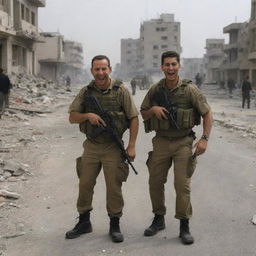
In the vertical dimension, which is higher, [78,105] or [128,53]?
[128,53]

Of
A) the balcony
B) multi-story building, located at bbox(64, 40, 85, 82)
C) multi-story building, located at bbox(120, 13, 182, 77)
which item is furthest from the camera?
multi-story building, located at bbox(64, 40, 85, 82)

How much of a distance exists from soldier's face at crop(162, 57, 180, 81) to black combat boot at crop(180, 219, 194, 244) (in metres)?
1.35

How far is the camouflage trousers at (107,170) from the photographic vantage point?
4.08m

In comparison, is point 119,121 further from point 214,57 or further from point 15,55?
point 214,57

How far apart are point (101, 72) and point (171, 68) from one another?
64 centimetres

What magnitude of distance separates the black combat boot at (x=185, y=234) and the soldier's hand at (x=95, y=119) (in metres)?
1.19

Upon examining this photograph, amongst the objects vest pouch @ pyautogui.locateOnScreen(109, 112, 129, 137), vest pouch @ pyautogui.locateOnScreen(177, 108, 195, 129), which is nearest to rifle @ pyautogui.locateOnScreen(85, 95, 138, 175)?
vest pouch @ pyautogui.locateOnScreen(109, 112, 129, 137)

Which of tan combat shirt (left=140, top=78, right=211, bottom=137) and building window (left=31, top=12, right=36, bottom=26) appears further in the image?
A: building window (left=31, top=12, right=36, bottom=26)

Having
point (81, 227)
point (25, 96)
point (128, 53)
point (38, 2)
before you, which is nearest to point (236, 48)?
point (38, 2)

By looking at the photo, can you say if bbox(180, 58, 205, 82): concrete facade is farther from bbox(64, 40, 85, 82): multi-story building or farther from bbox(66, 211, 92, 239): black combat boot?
bbox(66, 211, 92, 239): black combat boot

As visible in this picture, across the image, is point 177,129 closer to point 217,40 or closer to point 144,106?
point 144,106

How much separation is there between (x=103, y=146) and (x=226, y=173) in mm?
3610

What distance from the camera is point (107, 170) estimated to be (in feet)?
13.4

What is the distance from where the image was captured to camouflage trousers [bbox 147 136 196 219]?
160 inches
